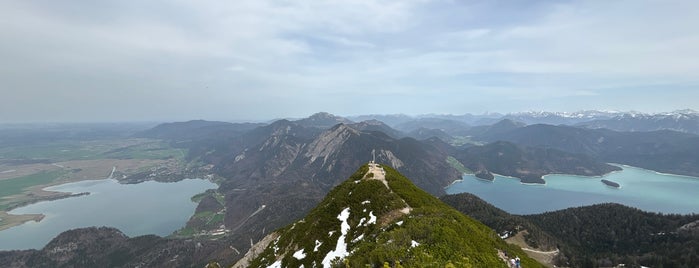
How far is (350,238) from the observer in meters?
67.1

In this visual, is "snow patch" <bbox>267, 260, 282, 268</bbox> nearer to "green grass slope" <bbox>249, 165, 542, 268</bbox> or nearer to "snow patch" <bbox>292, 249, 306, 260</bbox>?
"green grass slope" <bbox>249, 165, 542, 268</bbox>

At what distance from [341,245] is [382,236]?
1427 centimetres

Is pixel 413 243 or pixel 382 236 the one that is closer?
pixel 413 243

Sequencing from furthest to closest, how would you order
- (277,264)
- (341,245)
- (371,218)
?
(277,264), (371,218), (341,245)

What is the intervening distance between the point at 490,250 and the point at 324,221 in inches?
1408

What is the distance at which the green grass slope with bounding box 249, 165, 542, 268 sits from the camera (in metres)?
44.1

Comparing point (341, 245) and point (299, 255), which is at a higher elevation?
point (341, 245)

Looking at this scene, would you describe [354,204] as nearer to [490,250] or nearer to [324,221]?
[324,221]

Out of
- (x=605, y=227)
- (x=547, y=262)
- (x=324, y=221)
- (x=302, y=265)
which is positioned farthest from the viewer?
(x=605, y=227)

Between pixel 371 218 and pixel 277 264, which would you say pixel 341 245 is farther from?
pixel 277 264

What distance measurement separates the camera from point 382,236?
54125 mm

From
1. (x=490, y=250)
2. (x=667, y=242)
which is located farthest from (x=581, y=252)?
(x=490, y=250)

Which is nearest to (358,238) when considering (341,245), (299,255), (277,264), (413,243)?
(341,245)

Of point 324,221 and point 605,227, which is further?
point 605,227
